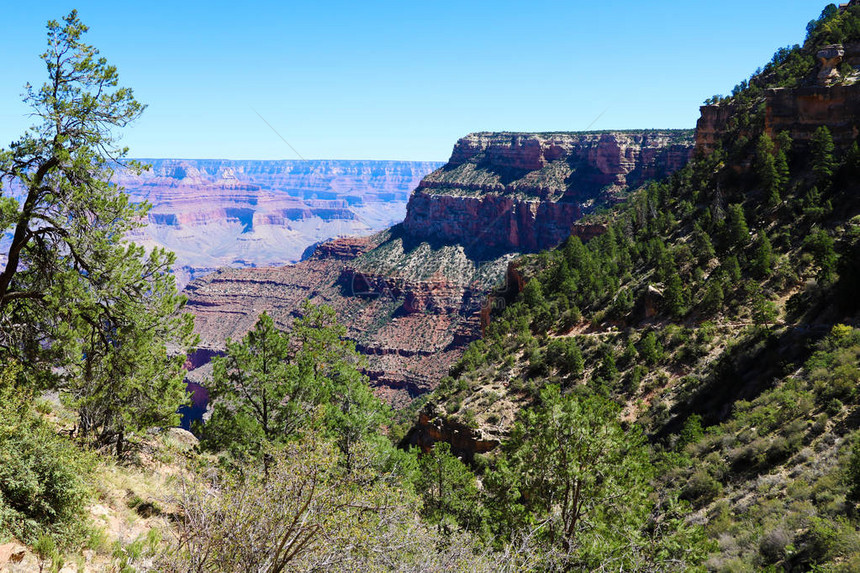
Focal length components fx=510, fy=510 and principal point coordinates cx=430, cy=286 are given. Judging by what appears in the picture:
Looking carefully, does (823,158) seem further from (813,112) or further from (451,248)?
(451,248)

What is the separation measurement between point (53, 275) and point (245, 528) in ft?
31.3

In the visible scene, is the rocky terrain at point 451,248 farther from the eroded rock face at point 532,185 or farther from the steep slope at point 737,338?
the steep slope at point 737,338

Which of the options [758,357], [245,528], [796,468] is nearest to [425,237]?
[758,357]

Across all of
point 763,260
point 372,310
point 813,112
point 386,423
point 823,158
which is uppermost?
point 813,112

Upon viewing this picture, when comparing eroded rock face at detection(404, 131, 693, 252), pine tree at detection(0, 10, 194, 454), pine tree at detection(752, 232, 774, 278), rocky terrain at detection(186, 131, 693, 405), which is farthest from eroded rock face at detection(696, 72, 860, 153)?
eroded rock face at detection(404, 131, 693, 252)

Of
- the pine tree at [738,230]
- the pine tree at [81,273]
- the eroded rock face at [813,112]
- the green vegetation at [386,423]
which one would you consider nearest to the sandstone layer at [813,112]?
the eroded rock face at [813,112]

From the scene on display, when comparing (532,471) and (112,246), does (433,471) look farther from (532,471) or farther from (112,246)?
(112,246)

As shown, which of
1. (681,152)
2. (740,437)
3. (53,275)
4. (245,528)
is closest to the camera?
(245,528)

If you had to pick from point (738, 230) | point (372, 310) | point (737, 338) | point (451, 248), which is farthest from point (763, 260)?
point (451, 248)

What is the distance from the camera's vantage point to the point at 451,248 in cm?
15938

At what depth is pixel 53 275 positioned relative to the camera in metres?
13.4

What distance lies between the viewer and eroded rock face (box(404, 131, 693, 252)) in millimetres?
144375

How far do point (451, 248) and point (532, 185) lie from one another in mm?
31740

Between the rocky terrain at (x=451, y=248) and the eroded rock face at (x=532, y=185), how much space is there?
35 centimetres
